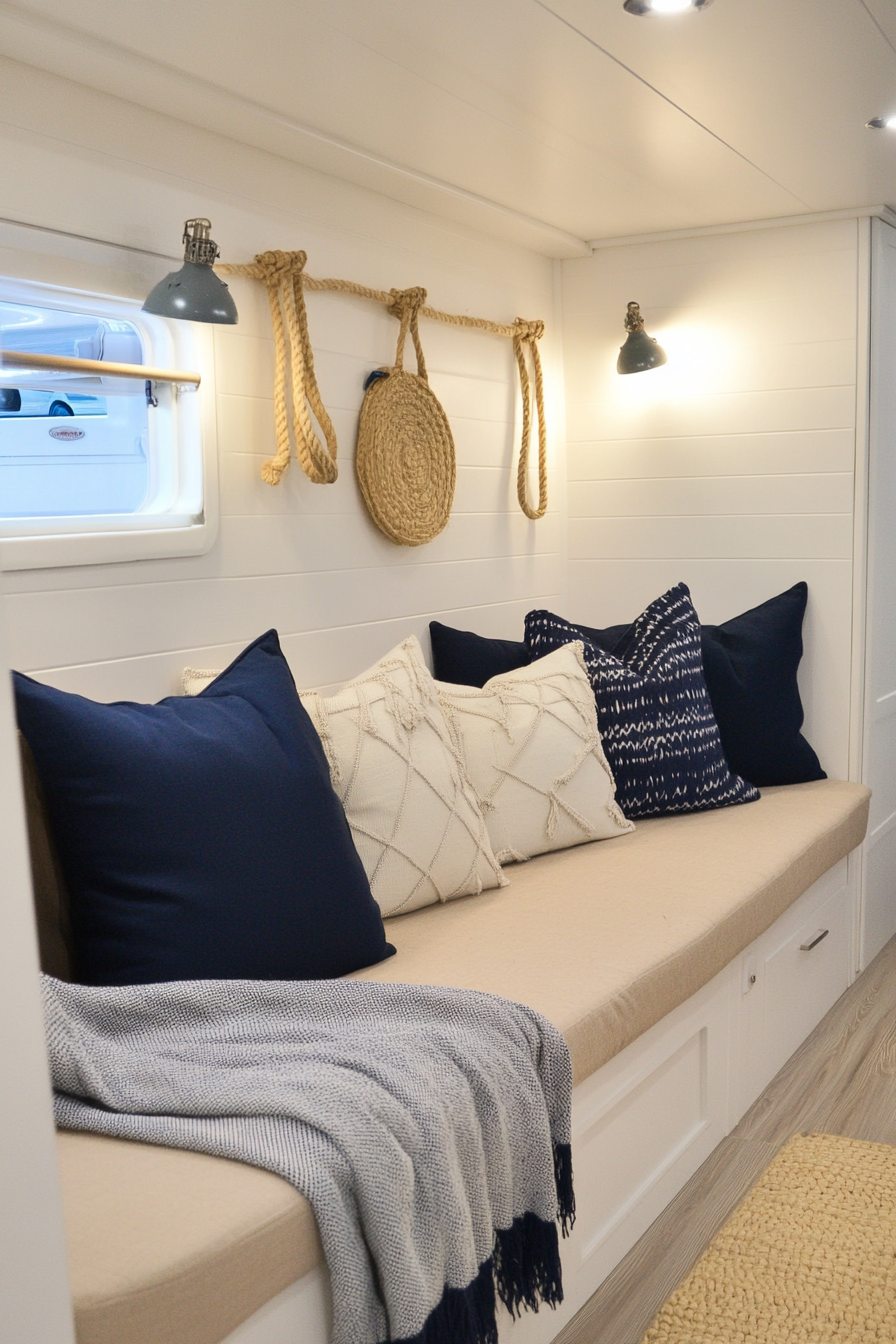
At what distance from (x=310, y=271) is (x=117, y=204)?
0.56 m

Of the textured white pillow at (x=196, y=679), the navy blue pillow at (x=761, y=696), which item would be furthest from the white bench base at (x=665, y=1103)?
the textured white pillow at (x=196, y=679)

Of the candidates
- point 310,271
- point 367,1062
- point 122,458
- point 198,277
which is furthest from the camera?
point 310,271

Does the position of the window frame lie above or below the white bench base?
above

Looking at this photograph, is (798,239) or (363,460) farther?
(798,239)

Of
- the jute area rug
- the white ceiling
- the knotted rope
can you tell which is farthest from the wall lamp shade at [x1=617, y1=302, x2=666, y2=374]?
the jute area rug

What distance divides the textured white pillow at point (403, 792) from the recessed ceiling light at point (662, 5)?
125 cm

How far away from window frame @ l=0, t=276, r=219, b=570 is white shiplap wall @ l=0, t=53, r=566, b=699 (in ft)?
0.11

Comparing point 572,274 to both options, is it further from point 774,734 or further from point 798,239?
point 774,734

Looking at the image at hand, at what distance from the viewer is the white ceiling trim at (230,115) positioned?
190cm

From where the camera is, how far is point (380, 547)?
9.48 ft

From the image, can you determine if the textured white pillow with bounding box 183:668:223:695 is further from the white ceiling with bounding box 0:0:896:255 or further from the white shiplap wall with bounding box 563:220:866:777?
the white shiplap wall with bounding box 563:220:866:777

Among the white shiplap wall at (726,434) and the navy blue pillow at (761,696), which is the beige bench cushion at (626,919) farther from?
the white shiplap wall at (726,434)

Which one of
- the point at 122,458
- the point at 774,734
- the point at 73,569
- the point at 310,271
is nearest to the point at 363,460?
the point at 310,271

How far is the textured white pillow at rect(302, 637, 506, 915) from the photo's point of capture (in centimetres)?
219
